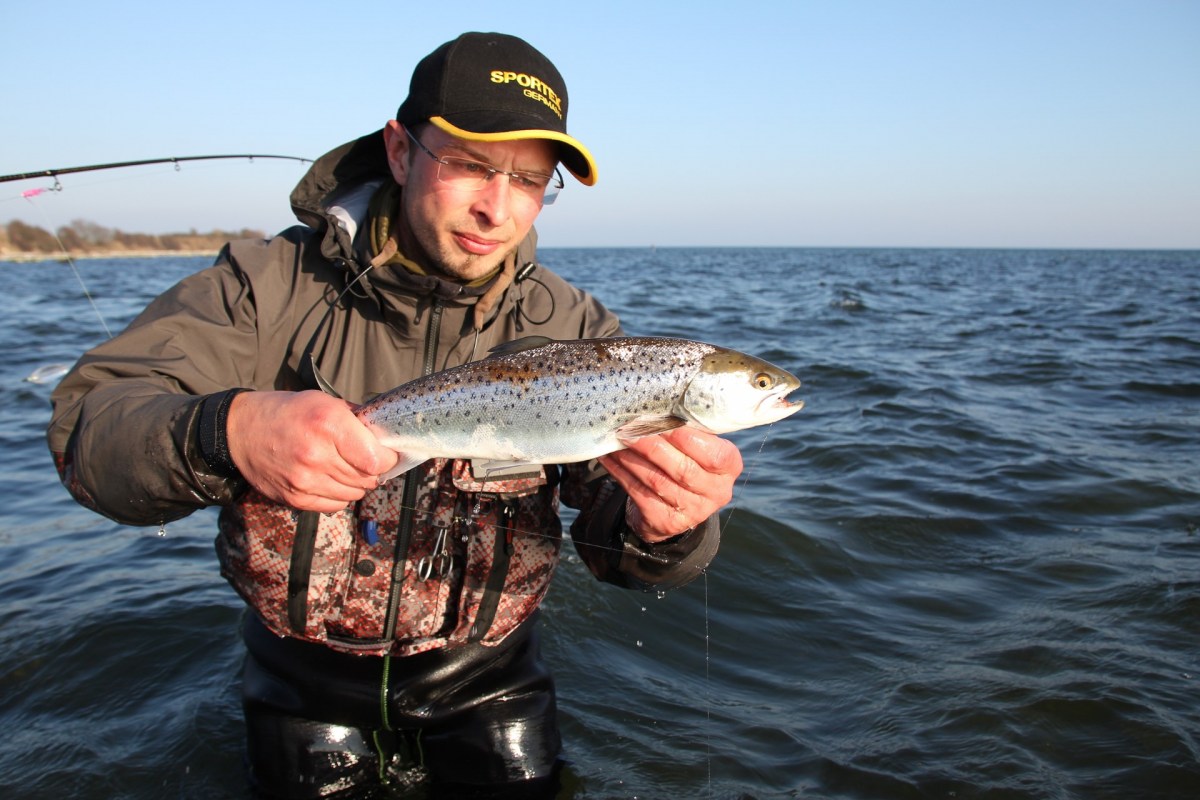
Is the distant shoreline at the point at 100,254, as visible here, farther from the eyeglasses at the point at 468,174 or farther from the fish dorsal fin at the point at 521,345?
the fish dorsal fin at the point at 521,345

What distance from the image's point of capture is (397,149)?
3814mm

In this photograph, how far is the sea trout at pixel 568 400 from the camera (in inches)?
121

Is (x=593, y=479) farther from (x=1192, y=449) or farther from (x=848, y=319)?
(x=848, y=319)

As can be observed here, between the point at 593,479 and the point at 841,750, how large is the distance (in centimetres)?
229

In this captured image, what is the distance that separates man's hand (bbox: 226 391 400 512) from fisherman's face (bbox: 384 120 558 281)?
117 cm

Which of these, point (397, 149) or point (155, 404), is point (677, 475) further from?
point (397, 149)

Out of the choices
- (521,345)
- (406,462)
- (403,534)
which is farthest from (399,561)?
(521,345)

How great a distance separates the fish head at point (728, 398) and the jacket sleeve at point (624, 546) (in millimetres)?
536

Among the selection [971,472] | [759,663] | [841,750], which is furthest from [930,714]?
[971,472]

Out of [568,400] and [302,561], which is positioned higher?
[568,400]

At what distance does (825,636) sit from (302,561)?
13.1 ft

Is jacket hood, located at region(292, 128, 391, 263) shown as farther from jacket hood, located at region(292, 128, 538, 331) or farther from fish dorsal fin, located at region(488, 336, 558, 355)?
fish dorsal fin, located at region(488, 336, 558, 355)

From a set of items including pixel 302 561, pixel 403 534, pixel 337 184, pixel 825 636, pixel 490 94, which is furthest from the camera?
pixel 825 636

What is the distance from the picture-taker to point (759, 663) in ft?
19.0
